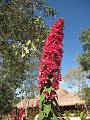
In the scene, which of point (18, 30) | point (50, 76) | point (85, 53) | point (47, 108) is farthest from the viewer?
point (85, 53)

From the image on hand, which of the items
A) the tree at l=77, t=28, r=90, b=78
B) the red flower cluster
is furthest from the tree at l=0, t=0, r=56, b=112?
the tree at l=77, t=28, r=90, b=78

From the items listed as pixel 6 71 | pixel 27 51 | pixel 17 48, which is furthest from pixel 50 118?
pixel 6 71

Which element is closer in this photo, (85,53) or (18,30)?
(18,30)

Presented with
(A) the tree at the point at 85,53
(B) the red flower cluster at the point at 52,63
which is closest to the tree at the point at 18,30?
(B) the red flower cluster at the point at 52,63

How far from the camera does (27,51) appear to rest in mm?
8203

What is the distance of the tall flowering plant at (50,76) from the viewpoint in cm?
537

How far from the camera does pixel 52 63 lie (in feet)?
17.7

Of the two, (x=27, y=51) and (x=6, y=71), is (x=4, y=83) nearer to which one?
(x=6, y=71)

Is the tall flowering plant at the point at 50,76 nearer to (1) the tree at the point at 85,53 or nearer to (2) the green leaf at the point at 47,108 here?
(2) the green leaf at the point at 47,108

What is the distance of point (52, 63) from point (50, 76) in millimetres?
280

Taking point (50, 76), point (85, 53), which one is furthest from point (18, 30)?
point (85, 53)

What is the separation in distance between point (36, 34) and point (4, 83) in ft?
9.70

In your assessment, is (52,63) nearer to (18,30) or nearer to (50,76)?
(50,76)

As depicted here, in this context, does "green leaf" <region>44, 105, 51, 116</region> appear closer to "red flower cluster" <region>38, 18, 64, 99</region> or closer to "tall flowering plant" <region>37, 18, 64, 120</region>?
"tall flowering plant" <region>37, 18, 64, 120</region>
